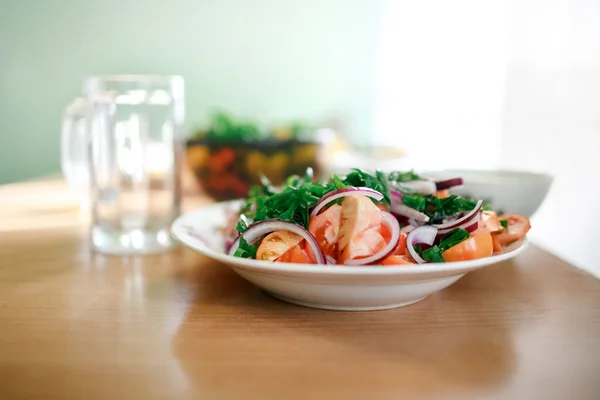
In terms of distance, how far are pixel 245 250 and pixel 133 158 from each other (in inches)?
16.1

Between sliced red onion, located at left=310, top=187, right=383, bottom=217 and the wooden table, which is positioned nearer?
the wooden table

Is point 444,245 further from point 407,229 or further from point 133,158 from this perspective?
point 133,158

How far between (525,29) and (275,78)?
1.31m

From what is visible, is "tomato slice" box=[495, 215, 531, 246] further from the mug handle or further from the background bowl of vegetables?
the mug handle

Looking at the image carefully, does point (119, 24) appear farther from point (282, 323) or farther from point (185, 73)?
point (282, 323)

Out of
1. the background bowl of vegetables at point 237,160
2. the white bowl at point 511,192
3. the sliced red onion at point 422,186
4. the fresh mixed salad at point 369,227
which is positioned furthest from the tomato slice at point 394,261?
the background bowl of vegetables at point 237,160

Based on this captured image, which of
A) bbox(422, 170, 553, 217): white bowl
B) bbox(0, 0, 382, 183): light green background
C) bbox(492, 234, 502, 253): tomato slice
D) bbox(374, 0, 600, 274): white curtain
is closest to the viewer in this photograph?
bbox(492, 234, 502, 253): tomato slice

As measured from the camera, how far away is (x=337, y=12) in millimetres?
3279

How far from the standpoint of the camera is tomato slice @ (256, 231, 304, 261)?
64 centimetres

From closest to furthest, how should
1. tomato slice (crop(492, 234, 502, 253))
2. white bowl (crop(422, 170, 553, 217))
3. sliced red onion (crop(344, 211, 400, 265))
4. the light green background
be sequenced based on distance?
sliced red onion (crop(344, 211, 400, 265))
tomato slice (crop(492, 234, 502, 253))
white bowl (crop(422, 170, 553, 217))
the light green background

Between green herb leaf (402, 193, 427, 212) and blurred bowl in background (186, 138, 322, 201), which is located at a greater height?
green herb leaf (402, 193, 427, 212)

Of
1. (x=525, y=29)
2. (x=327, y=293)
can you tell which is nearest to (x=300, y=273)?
(x=327, y=293)

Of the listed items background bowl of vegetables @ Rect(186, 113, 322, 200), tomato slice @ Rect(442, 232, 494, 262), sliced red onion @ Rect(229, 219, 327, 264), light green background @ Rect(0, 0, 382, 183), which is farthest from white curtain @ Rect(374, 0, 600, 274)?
sliced red onion @ Rect(229, 219, 327, 264)

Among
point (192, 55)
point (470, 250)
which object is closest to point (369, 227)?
point (470, 250)
